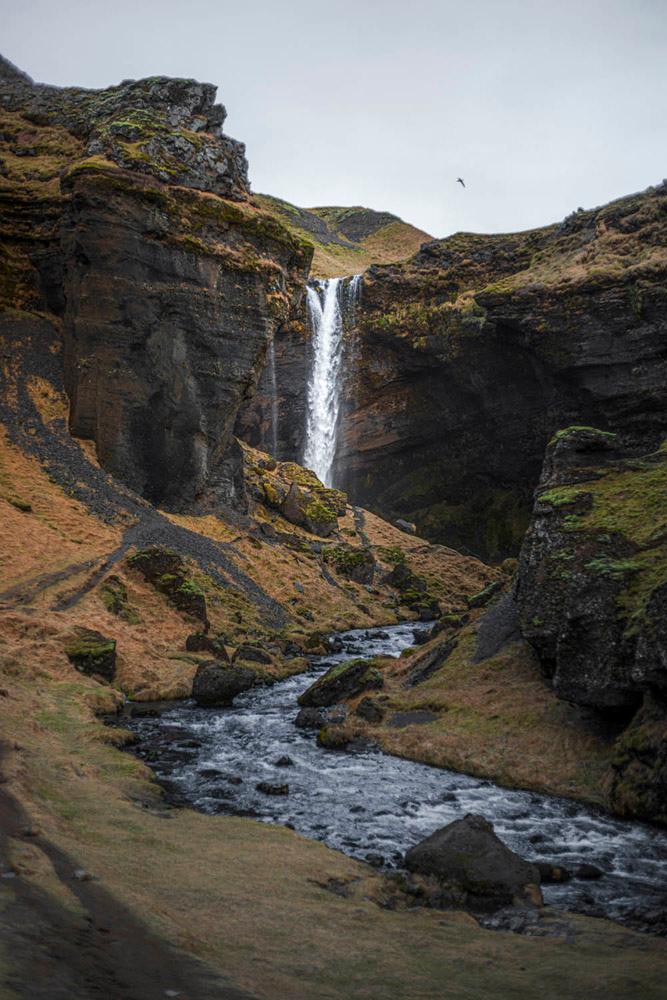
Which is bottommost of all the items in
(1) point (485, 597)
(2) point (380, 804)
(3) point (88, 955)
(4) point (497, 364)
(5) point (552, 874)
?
(2) point (380, 804)

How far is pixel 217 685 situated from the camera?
23250 mm

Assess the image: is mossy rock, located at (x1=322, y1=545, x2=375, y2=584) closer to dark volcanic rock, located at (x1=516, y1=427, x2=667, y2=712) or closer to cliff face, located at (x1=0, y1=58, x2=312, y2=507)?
cliff face, located at (x1=0, y1=58, x2=312, y2=507)

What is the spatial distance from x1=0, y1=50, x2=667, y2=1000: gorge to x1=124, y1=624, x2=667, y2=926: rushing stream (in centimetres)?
11

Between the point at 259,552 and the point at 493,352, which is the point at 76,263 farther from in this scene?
the point at 493,352

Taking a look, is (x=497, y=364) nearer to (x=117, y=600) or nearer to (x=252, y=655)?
(x=252, y=655)

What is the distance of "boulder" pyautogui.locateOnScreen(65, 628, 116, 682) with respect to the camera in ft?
76.8

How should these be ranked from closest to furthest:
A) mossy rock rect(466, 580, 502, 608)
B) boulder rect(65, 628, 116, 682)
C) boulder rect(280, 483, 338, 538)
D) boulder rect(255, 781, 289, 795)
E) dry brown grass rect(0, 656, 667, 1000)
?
dry brown grass rect(0, 656, 667, 1000) → boulder rect(255, 781, 289, 795) → boulder rect(65, 628, 116, 682) → mossy rock rect(466, 580, 502, 608) → boulder rect(280, 483, 338, 538)

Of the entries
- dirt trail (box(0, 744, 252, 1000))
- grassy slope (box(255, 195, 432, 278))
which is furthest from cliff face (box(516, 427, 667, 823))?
grassy slope (box(255, 195, 432, 278))

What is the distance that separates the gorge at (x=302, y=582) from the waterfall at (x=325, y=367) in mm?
291

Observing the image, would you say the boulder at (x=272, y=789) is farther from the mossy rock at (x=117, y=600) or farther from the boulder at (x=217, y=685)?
the mossy rock at (x=117, y=600)

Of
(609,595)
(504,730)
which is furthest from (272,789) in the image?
(609,595)

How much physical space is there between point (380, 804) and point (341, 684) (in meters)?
8.77

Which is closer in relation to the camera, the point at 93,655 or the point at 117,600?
the point at 93,655

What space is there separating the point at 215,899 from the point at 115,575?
23.2 m
